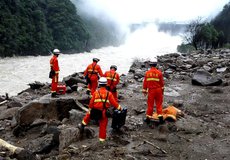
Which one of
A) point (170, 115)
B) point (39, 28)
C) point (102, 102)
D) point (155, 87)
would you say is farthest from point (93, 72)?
point (39, 28)

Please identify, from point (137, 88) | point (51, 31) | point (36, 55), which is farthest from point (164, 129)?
point (51, 31)

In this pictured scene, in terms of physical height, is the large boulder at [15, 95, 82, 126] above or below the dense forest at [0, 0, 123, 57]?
below

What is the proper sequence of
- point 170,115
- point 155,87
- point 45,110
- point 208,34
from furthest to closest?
point 208,34, point 45,110, point 170,115, point 155,87

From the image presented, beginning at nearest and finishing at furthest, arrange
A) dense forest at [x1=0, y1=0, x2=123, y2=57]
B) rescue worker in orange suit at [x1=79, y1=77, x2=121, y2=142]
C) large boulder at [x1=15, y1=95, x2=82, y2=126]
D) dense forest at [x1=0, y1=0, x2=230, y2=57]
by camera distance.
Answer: rescue worker in orange suit at [x1=79, y1=77, x2=121, y2=142], large boulder at [x1=15, y1=95, x2=82, y2=126], dense forest at [x1=0, y1=0, x2=230, y2=57], dense forest at [x1=0, y1=0, x2=123, y2=57]

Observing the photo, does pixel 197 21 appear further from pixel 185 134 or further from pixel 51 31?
pixel 185 134

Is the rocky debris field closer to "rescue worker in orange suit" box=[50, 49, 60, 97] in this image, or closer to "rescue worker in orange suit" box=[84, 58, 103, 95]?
"rescue worker in orange suit" box=[84, 58, 103, 95]

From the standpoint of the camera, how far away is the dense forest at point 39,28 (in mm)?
48844

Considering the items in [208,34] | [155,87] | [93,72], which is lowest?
[155,87]

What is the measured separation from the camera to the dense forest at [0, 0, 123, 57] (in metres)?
48.8

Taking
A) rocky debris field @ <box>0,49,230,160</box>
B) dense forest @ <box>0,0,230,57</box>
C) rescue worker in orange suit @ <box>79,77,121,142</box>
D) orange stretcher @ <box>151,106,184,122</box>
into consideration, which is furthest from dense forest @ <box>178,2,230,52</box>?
rescue worker in orange suit @ <box>79,77,121,142</box>

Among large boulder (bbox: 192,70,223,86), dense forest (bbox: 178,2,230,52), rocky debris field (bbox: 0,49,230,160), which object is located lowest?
rocky debris field (bbox: 0,49,230,160)

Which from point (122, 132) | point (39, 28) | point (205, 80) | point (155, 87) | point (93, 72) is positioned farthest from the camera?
point (39, 28)

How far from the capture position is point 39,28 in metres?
57.7

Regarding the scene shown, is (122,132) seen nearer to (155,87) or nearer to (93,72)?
(155,87)
